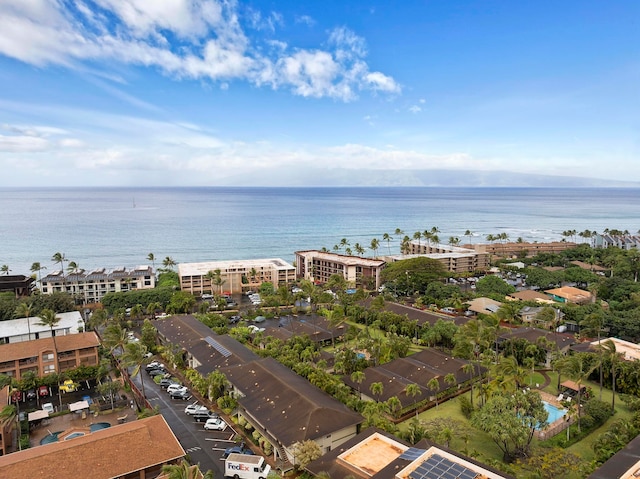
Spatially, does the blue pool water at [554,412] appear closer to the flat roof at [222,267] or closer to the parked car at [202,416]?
the parked car at [202,416]

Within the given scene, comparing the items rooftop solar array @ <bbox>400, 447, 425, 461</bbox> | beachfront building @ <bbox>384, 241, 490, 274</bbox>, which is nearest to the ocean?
beachfront building @ <bbox>384, 241, 490, 274</bbox>

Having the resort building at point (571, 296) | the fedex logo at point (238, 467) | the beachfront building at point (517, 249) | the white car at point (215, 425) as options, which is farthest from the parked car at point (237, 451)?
the beachfront building at point (517, 249)

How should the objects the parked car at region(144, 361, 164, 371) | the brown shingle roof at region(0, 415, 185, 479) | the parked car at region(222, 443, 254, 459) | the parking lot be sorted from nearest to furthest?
1. the brown shingle roof at region(0, 415, 185, 479)
2. the parking lot
3. the parked car at region(222, 443, 254, 459)
4. the parked car at region(144, 361, 164, 371)

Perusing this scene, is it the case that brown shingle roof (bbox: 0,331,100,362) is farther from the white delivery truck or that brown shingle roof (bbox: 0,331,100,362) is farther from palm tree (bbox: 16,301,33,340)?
the white delivery truck

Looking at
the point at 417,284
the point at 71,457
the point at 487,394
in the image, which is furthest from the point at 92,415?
the point at 417,284

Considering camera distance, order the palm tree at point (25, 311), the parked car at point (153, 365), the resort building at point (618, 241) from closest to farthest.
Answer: the parked car at point (153, 365), the palm tree at point (25, 311), the resort building at point (618, 241)

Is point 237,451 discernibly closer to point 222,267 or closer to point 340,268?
point 222,267
